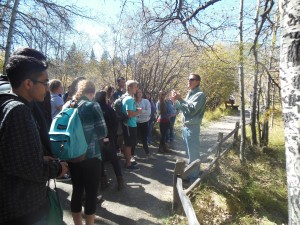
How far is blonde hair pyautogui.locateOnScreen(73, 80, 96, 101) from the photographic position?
3112 millimetres

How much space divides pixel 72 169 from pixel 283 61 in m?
2.23

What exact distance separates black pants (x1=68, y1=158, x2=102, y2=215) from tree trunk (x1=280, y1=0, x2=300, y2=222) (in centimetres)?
186

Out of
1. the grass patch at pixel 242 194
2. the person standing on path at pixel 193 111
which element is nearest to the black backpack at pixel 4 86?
the grass patch at pixel 242 194

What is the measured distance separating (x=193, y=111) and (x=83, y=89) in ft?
6.53

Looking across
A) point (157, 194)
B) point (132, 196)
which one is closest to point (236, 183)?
point (157, 194)

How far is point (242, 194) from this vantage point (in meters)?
5.30

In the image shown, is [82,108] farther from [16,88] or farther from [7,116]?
[7,116]

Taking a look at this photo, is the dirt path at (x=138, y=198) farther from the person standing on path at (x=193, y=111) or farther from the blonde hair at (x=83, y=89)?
the blonde hair at (x=83, y=89)

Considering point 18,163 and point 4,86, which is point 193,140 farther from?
point 18,163

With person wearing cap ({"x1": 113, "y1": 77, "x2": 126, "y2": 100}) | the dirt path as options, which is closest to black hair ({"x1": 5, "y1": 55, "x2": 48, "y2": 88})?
the dirt path

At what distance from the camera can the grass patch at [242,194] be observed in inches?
169

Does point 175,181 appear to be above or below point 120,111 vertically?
below

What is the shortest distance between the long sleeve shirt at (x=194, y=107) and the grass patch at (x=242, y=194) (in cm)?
116

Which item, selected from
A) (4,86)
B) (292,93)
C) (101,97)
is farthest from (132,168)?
(292,93)
